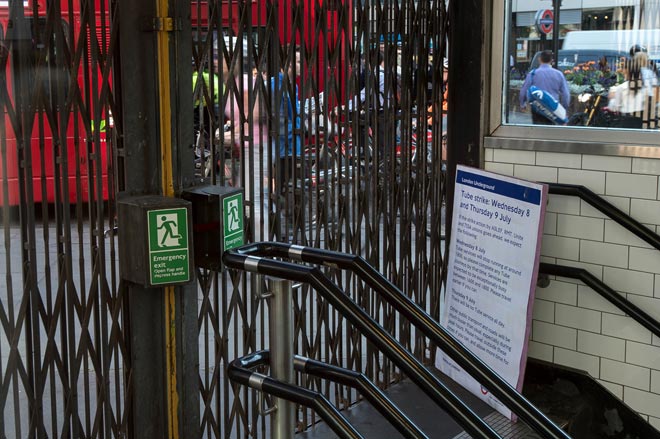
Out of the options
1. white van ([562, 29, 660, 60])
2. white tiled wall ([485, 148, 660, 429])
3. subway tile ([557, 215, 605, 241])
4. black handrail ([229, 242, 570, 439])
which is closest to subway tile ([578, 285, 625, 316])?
white tiled wall ([485, 148, 660, 429])

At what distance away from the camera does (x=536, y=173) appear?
5.37m

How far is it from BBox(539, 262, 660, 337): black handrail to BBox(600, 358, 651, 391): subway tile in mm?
310

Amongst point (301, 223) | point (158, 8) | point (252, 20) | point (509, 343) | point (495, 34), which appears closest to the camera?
point (158, 8)

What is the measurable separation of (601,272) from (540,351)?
674mm

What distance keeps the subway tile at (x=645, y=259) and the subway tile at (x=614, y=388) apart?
0.73m

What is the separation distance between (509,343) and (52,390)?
8.55 feet

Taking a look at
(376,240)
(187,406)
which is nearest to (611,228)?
(376,240)

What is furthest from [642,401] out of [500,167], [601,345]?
[500,167]

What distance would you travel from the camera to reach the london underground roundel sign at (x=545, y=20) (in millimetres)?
5344

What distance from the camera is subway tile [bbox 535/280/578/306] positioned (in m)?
5.30

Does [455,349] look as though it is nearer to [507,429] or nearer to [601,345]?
[507,429]

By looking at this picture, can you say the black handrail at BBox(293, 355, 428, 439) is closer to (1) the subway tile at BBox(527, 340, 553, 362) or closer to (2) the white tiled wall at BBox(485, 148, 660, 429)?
(2) the white tiled wall at BBox(485, 148, 660, 429)

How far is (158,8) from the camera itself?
3092mm

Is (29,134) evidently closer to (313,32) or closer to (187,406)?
(187,406)
